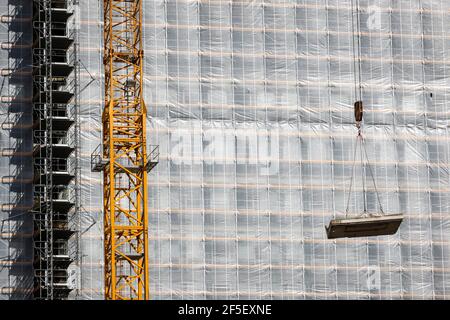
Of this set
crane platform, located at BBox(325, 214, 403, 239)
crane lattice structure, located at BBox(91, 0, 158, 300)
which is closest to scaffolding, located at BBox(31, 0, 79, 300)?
crane lattice structure, located at BBox(91, 0, 158, 300)

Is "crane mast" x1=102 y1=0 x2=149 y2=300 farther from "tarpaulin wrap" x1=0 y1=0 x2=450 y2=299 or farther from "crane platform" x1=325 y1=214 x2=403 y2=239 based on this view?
"crane platform" x1=325 y1=214 x2=403 y2=239

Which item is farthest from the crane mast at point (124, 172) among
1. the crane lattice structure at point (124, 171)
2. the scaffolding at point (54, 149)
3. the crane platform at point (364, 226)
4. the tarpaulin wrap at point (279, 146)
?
the crane platform at point (364, 226)

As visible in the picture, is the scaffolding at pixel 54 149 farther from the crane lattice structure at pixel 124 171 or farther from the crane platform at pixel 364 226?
the crane platform at pixel 364 226

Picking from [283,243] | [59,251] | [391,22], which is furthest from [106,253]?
[391,22]

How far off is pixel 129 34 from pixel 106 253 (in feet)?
61.9

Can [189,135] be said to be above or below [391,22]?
below

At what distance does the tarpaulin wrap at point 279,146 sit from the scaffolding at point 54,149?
1.02 m

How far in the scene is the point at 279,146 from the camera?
99.8 m

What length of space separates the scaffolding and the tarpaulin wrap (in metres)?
1.02

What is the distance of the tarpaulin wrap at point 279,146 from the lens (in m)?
96.9

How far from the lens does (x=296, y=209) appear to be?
98.8 meters

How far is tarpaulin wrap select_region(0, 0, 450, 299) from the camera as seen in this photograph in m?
96.9

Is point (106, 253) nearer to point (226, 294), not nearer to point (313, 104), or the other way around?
point (226, 294)
